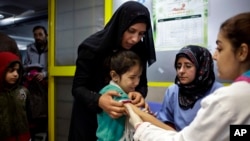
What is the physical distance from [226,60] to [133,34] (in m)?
0.54

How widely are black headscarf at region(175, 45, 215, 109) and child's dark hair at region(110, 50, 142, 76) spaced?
60 cm

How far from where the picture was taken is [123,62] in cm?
124

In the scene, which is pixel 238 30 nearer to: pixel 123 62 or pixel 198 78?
pixel 123 62

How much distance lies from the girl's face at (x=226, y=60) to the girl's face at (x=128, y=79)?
427 millimetres

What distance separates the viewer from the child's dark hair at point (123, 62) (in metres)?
1.24

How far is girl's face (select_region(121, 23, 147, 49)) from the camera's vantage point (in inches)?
51.6

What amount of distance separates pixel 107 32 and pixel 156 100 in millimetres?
1057

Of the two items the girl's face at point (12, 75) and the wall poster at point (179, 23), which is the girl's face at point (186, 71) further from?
the girl's face at point (12, 75)

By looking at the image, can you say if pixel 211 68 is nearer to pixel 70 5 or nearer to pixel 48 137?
pixel 70 5

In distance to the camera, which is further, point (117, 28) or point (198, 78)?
point (198, 78)

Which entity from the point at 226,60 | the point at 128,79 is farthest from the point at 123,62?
the point at 226,60

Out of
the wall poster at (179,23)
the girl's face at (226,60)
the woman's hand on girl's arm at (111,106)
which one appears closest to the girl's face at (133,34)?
the woman's hand on girl's arm at (111,106)

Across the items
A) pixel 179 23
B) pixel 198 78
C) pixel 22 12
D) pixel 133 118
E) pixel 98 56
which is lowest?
pixel 133 118

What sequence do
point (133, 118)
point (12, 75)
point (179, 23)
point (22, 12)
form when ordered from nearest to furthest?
point (133, 118) → point (12, 75) → point (179, 23) → point (22, 12)
